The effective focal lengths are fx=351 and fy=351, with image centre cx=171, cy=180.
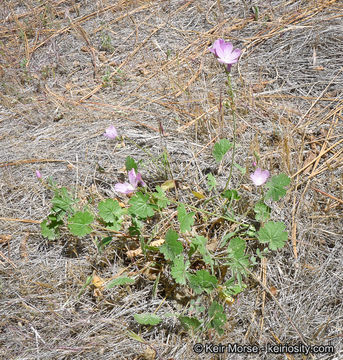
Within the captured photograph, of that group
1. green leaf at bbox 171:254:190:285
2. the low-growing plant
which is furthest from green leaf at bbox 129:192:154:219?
green leaf at bbox 171:254:190:285

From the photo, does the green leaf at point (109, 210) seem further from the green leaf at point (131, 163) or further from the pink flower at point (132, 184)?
the green leaf at point (131, 163)

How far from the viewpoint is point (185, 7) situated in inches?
108

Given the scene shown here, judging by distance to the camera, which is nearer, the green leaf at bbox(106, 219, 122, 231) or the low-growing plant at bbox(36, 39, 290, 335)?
the low-growing plant at bbox(36, 39, 290, 335)

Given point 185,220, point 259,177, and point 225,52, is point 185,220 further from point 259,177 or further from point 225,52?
point 225,52

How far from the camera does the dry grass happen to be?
137 centimetres

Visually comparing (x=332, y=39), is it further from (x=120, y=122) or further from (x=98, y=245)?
(x=98, y=245)

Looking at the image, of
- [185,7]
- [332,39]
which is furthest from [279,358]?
[185,7]

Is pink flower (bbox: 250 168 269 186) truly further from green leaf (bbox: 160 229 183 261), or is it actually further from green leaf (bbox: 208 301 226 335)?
green leaf (bbox: 208 301 226 335)

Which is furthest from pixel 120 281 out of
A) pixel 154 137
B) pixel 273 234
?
pixel 154 137

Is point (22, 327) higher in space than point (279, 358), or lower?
higher

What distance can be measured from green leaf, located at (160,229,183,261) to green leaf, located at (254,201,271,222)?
0.41 metres

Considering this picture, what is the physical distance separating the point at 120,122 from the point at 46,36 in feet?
4.41

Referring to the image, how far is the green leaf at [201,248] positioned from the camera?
4.57ft

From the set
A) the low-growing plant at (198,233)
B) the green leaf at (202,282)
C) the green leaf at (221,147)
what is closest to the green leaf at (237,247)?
the low-growing plant at (198,233)
